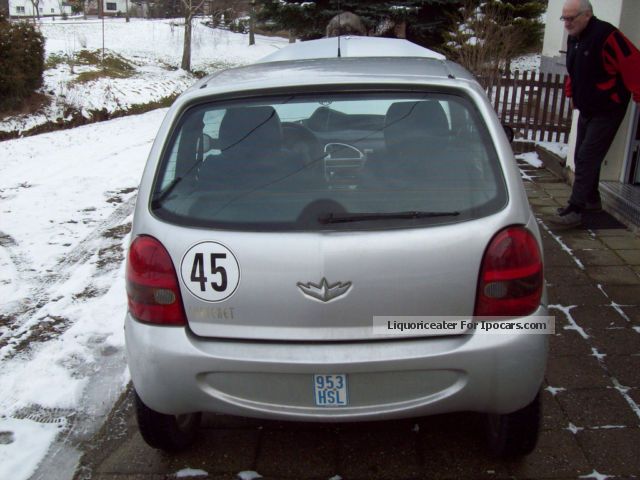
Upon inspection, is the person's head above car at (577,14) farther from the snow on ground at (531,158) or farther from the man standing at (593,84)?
the snow on ground at (531,158)

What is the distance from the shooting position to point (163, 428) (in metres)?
2.87

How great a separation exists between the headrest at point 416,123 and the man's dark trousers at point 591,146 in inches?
Answer: 152

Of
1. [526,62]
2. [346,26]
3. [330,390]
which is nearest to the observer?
[330,390]

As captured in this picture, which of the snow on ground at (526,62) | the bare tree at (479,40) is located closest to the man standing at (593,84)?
the bare tree at (479,40)

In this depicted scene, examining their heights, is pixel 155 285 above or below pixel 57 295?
above

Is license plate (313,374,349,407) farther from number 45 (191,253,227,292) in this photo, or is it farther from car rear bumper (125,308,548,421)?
number 45 (191,253,227,292)

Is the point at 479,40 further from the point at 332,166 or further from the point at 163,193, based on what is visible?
the point at 163,193

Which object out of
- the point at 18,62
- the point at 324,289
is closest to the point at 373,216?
the point at 324,289

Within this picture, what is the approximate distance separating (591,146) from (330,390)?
14.8 ft

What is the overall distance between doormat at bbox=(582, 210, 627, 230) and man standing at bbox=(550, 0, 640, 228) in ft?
0.58

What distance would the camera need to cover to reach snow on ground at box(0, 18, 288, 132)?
48.8 ft

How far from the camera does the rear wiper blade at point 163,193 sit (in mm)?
2652

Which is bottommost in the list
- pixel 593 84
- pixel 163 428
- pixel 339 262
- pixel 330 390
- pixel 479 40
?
pixel 163 428

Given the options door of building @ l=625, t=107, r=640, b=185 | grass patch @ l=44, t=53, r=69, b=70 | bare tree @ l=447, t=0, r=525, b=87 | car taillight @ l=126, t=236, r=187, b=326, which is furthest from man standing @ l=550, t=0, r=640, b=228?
grass patch @ l=44, t=53, r=69, b=70
